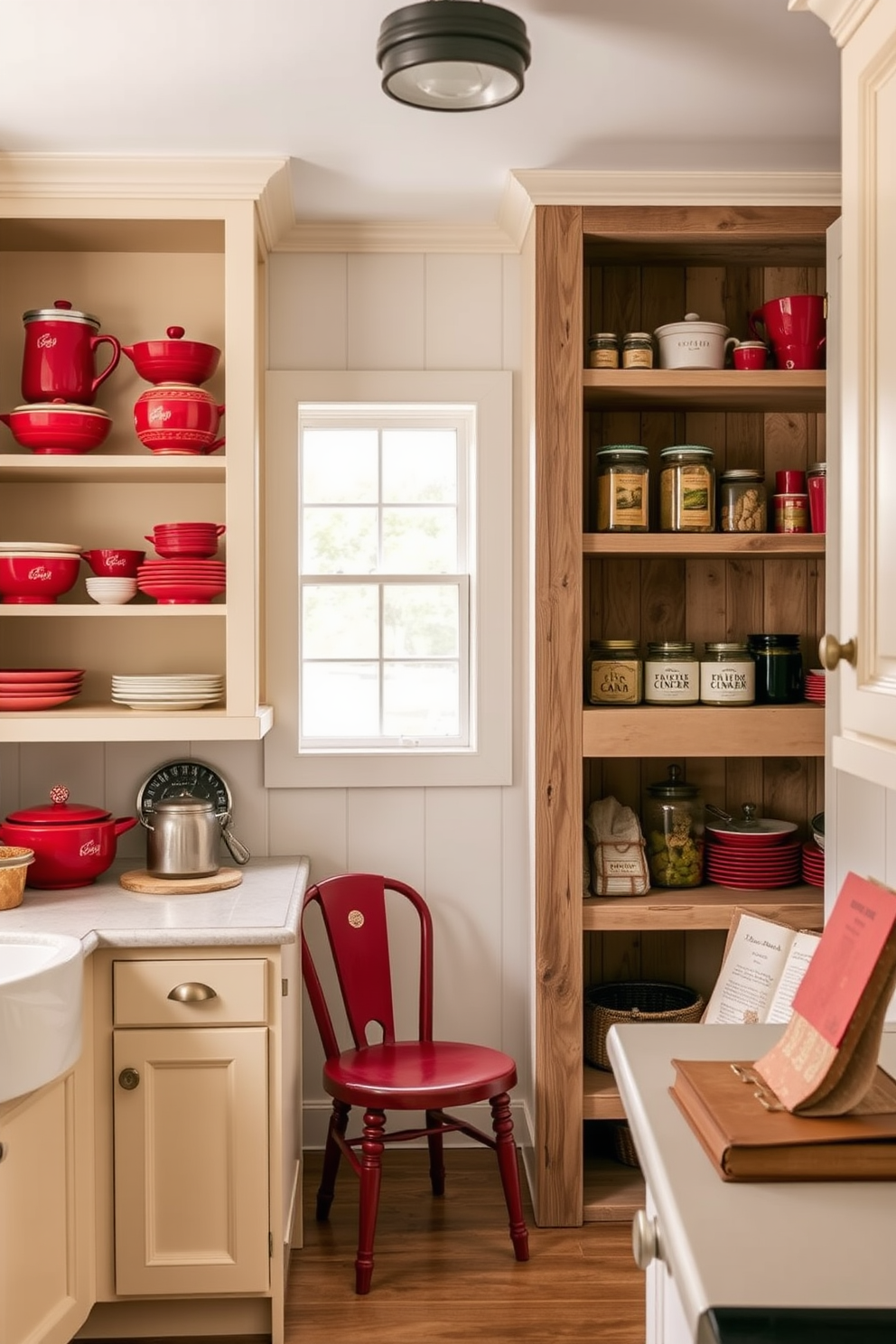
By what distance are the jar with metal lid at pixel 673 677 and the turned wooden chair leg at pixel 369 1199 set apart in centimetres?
122

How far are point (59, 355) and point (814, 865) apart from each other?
2298 millimetres

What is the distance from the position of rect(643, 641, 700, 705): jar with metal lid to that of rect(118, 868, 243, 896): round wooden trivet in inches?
45.0

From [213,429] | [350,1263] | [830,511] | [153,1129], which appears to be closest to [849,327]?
[830,511]

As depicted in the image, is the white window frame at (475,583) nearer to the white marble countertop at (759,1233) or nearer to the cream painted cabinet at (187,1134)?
the cream painted cabinet at (187,1134)

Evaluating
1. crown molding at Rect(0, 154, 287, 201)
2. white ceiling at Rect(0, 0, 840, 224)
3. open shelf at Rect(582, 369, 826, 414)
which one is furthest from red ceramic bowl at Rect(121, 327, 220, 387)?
open shelf at Rect(582, 369, 826, 414)

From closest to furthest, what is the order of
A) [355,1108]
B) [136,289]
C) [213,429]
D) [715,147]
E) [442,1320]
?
1. [442,1320]
2. [715,147]
3. [213,429]
4. [136,289]
5. [355,1108]

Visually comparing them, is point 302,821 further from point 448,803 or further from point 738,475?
point 738,475

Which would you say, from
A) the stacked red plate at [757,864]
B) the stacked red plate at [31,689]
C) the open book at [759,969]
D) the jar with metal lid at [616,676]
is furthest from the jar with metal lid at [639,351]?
the stacked red plate at [31,689]

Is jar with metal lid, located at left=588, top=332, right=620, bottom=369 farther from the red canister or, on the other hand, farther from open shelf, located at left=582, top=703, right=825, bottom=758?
open shelf, located at left=582, top=703, right=825, bottom=758

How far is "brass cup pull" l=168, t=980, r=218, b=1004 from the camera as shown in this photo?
2521mm

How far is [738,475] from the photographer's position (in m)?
3.15

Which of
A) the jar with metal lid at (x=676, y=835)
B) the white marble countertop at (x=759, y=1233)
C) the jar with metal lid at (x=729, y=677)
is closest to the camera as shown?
the white marble countertop at (x=759, y=1233)

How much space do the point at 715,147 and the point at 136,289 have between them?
1.50 metres

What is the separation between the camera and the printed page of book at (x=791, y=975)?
2662 millimetres
